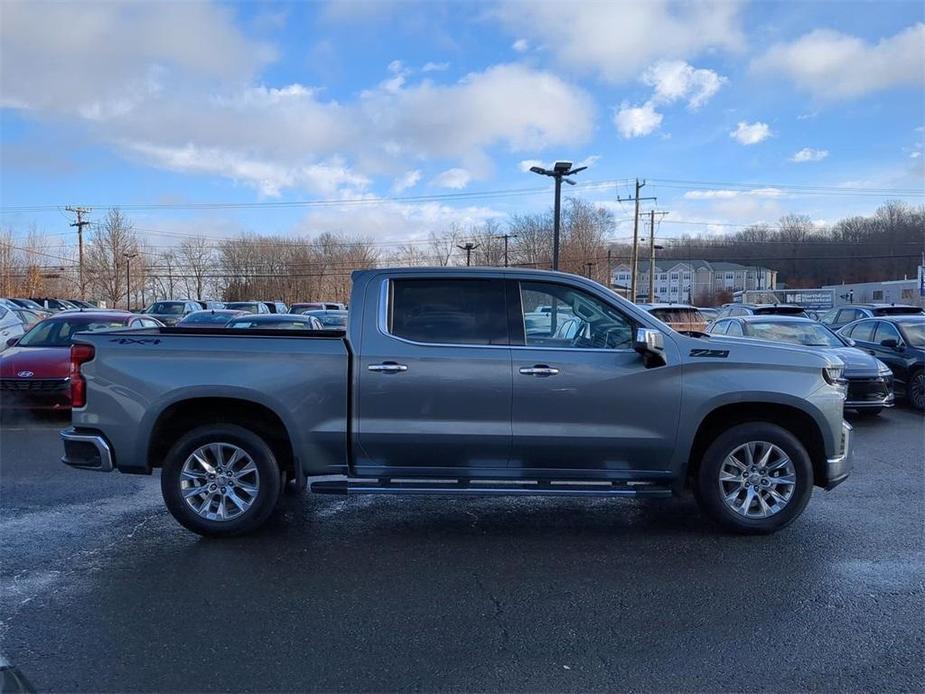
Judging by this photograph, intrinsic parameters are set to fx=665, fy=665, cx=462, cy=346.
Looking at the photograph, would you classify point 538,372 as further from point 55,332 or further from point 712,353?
point 55,332

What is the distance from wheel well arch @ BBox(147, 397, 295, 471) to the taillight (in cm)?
59

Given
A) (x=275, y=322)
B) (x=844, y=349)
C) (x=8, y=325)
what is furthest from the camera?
(x=8, y=325)

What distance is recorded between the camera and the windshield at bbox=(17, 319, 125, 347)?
10938 millimetres

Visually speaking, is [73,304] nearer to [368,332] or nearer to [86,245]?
[86,245]

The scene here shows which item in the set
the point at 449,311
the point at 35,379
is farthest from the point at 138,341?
the point at 35,379

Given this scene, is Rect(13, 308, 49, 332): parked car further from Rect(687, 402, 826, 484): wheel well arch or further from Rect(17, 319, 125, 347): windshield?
Rect(687, 402, 826, 484): wheel well arch

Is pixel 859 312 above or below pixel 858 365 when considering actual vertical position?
above

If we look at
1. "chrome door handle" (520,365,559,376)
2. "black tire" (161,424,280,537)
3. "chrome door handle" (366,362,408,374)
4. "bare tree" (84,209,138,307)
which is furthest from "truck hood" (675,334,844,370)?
"bare tree" (84,209,138,307)

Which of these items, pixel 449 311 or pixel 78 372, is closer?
pixel 78 372

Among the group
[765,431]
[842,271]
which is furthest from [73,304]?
[842,271]

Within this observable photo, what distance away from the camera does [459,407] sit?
4.91m

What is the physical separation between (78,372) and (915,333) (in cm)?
1346

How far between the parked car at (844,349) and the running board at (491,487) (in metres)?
4.36

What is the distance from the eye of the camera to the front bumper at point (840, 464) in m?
5.05
